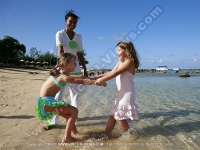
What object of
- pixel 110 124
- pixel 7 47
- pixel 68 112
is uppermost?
pixel 7 47

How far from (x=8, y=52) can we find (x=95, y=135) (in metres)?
48.3

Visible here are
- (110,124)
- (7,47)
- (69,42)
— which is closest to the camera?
(110,124)

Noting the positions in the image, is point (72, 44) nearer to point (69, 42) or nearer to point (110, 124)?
point (69, 42)

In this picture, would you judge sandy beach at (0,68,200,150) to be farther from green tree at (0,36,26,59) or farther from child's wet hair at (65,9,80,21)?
green tree at (0,36,26,59)

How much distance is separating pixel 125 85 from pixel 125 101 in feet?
0.90

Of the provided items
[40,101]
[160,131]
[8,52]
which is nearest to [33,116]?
[40,101]

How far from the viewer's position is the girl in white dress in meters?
3.03

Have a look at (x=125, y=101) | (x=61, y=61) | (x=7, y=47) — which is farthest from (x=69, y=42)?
(x=7, y=47)

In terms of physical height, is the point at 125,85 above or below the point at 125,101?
above

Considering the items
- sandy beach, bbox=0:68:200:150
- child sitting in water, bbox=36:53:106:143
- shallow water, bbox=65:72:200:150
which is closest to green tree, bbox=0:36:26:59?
sandy beach, bbox=0:68:200:150

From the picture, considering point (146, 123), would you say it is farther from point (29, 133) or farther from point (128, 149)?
point (29, 133)

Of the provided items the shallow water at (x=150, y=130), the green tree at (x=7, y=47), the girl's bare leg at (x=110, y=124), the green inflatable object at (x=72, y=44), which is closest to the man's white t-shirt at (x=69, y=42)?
the green inflatable object at (x=72, y=44)

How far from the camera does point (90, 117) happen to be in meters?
4.34

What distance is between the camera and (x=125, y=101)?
3.05 m
